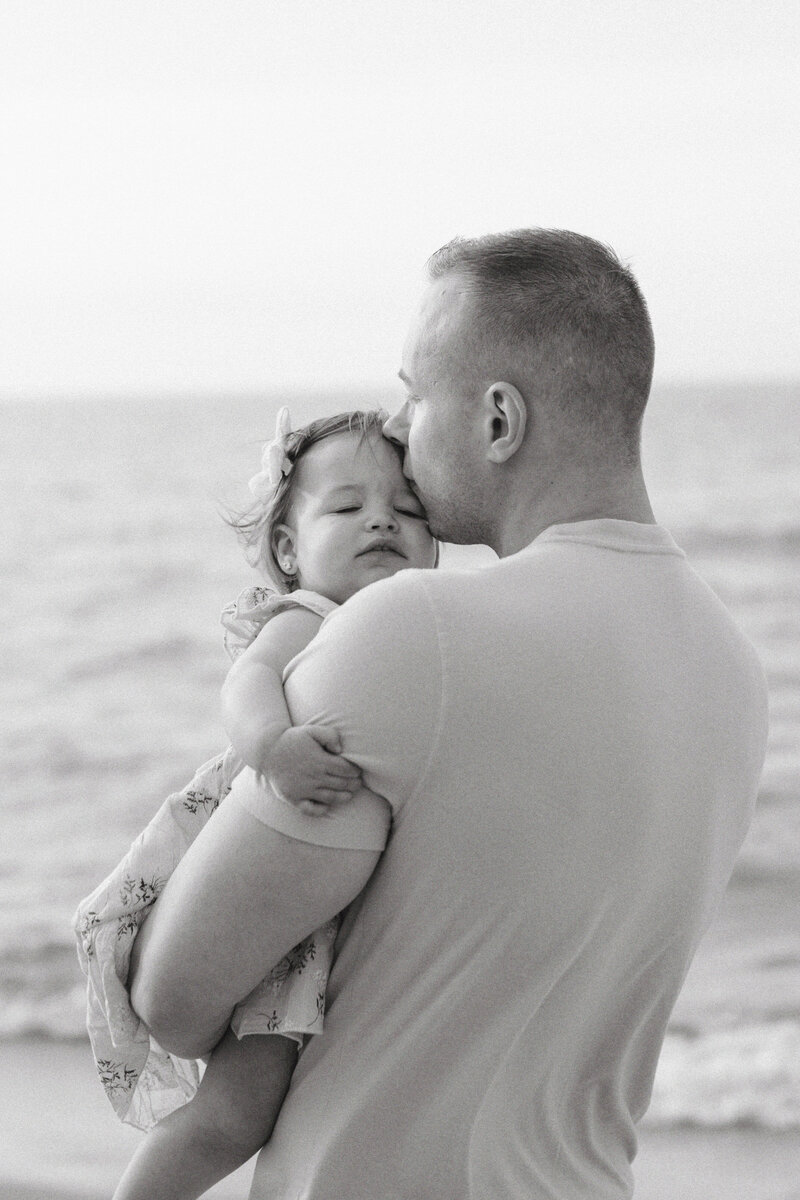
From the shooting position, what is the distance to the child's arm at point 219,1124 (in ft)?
4.53

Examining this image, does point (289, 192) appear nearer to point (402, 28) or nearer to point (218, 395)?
point (402, 28)

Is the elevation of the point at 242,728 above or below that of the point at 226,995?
above

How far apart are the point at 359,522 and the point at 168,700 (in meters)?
7.13

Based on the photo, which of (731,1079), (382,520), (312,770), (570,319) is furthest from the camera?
(731,1079)

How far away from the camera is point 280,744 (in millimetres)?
1199

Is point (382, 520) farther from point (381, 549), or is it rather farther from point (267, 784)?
point (267, 784)

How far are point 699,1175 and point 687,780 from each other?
2.76 metres

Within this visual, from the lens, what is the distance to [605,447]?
4.48 ft

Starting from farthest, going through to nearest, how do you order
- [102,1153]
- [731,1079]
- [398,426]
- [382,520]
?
1. [731,1079]
2. [102,1153]
3. [382,520]
4. [398,426]

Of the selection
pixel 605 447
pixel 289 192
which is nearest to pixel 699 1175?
pixel 605 447

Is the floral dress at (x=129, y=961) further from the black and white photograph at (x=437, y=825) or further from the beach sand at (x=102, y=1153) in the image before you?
the beach sand at (x=102, y=1153)

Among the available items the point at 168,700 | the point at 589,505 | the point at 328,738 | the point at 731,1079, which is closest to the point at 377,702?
the point at 328,738

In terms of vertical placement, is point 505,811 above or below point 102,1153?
above

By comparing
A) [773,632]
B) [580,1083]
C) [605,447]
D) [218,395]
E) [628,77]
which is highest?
[628,77]
